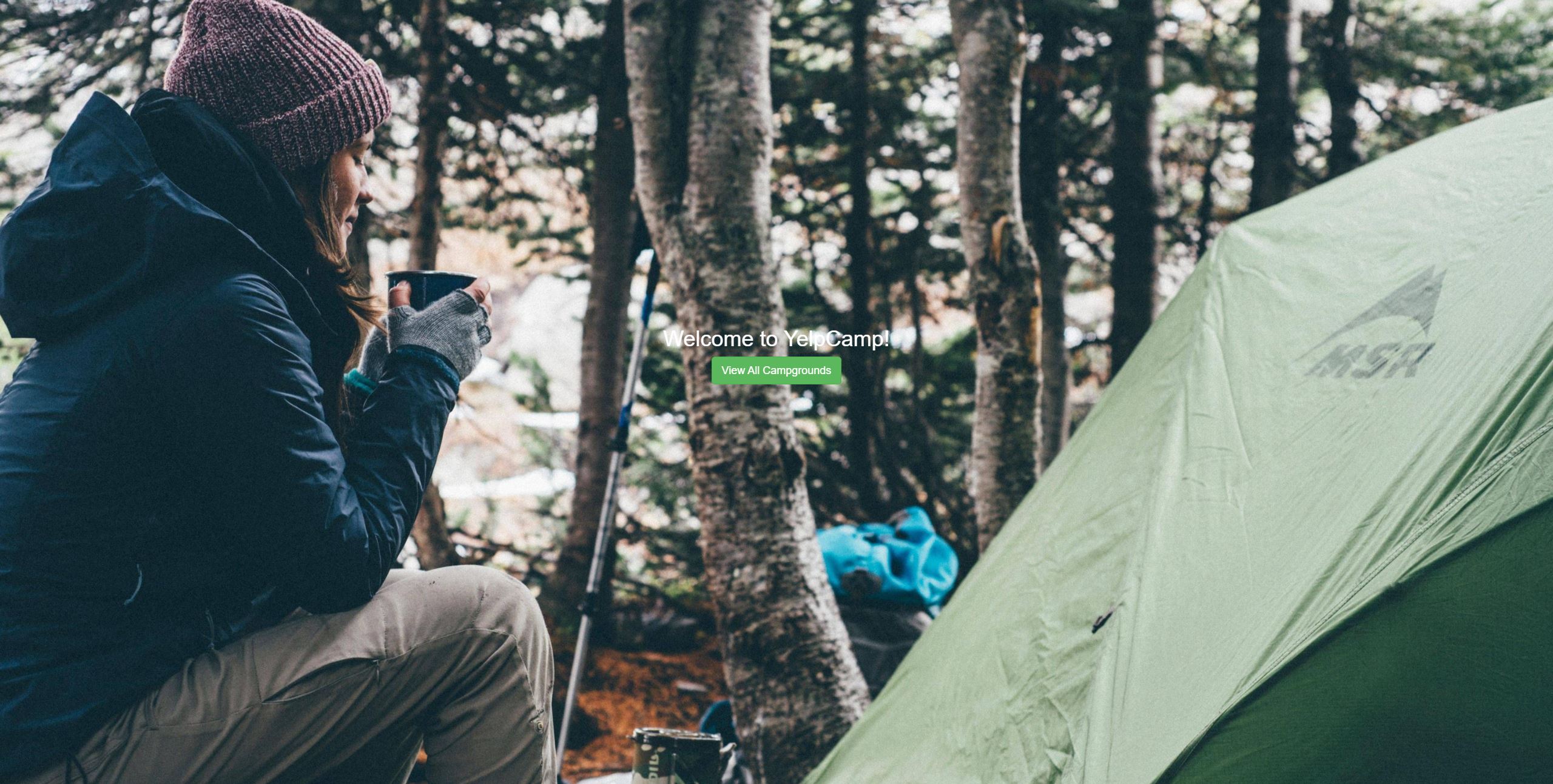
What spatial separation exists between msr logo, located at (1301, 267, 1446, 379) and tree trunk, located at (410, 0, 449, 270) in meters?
4.00

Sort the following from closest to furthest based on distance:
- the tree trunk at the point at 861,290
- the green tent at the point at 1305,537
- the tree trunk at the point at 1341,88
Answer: the green tent at the point at 1305,537 < the tree trunk at the point at 861,290 < the tree trunk at the point at 1341,88

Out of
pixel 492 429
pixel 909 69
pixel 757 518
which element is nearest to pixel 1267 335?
pixel 757 518

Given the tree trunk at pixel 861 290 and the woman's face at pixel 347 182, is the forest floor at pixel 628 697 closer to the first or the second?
the tree trunk at pixel 861 290

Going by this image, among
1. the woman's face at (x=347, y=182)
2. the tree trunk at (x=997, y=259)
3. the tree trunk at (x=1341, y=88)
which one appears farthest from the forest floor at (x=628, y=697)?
the tree trunk at (x=1341, y=88)

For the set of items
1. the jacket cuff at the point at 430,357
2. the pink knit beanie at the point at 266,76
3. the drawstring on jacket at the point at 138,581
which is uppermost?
the pink knit beanie at the point at 266,76

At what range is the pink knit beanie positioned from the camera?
1.53 meters

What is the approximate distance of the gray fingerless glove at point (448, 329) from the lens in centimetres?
160

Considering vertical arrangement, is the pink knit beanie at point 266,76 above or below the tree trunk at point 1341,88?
below

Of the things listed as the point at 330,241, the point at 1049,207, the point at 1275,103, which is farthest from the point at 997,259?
the point at 1275,103

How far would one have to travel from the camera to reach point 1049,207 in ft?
22.0

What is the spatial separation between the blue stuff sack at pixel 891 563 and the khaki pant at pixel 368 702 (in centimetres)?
227

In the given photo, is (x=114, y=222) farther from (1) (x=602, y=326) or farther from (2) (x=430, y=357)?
(1) (x=602, y=326)

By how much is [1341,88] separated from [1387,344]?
6070mm

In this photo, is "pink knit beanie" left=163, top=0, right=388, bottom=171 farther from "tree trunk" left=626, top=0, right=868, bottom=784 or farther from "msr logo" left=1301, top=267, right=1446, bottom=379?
"msr logo" left=1301, top=267, right=1446, bottom=379
